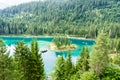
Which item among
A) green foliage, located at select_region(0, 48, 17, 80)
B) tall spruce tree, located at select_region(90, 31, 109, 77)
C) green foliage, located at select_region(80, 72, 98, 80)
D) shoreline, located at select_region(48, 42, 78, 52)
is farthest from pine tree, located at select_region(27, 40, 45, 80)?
shoreline, located at select_region(48, 42, 78, 52)

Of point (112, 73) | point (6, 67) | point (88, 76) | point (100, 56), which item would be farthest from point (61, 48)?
point (6, 67)

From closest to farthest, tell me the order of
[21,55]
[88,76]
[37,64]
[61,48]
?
[21,55] → [88,76] → [37,64] → [61,48]

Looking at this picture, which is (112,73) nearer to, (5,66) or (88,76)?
(88,76)

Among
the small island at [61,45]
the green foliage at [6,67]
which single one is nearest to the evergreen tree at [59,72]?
the green foliage at [6,67]

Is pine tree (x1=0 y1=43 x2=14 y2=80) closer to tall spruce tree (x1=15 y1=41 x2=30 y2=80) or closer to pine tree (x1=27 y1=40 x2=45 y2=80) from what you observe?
tall spruce tree (x1=15 y1=41 x2=30 y2=80)

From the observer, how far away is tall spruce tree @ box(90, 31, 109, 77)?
4403cm

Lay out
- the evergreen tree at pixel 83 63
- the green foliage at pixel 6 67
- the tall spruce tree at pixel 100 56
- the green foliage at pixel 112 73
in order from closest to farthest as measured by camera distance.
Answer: the green foliage at pixel 6 67 < the green foliage at pixel 112 73 < the tall spruce tree at pixel 100 56 < the evergreen tree at pixel 83 63

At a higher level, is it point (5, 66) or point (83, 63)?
point (5, 66)

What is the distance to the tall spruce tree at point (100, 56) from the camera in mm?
44031

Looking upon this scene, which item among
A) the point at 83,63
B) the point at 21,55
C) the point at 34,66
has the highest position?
the point at 21,55

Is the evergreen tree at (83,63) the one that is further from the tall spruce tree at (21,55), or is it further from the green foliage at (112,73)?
the tall spruce tree at (21,55)

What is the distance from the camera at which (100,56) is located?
1747 inches

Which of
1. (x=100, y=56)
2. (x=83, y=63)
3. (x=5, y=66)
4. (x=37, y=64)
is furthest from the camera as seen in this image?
(x=83, y=63)

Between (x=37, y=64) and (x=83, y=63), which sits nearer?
(x=37, y=64)
